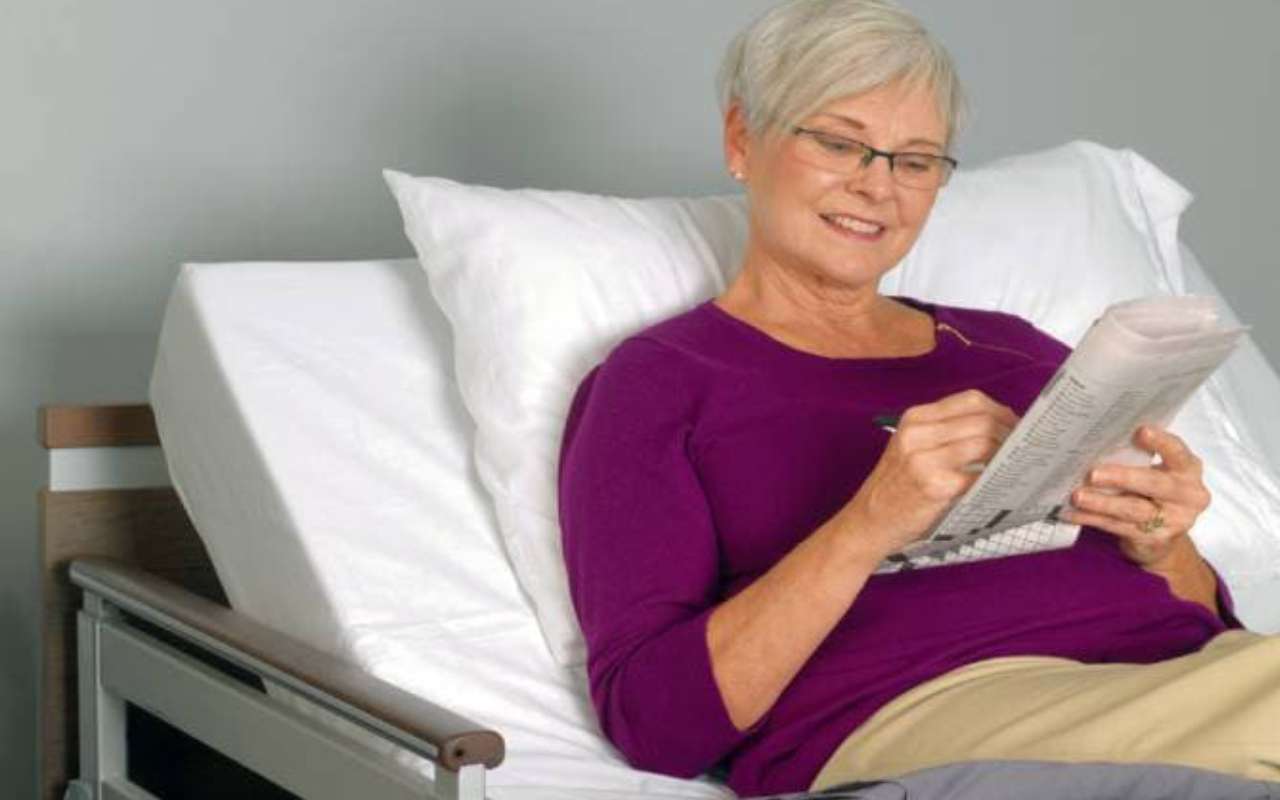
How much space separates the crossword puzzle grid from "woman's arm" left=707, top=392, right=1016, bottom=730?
0.35ft

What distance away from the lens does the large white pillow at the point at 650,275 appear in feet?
7.55

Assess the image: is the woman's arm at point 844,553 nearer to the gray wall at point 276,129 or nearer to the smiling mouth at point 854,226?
the smiling mouth at point 854,226

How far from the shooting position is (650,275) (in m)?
2.44

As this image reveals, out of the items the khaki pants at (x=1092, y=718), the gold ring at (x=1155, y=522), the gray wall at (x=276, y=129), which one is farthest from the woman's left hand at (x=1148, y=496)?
the gray wall at (x=276, y=129)

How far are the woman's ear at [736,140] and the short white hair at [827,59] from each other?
26 mm

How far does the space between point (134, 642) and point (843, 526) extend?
83cm

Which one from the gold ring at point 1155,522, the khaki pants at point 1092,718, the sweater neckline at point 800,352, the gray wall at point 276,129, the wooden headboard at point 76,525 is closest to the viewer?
the khaki pants at point 1092,718

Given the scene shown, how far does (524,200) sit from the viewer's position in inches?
96.9

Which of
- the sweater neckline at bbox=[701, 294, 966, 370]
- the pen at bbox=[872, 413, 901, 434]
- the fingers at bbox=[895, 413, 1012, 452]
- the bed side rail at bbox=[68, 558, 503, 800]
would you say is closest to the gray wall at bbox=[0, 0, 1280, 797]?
the bed side rail at bbox=[68, 558, 503, 800]

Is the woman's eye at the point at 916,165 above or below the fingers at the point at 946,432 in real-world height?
above

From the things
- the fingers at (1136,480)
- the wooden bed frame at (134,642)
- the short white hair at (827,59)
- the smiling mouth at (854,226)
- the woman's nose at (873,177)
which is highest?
the short white hair at (827,59)

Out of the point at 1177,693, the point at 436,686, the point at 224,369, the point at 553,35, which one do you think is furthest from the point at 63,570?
the point at 1177,693

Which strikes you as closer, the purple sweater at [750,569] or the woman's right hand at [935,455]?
the woman's right hand at [935,455]

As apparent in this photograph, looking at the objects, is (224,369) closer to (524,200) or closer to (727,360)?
(524,200)
